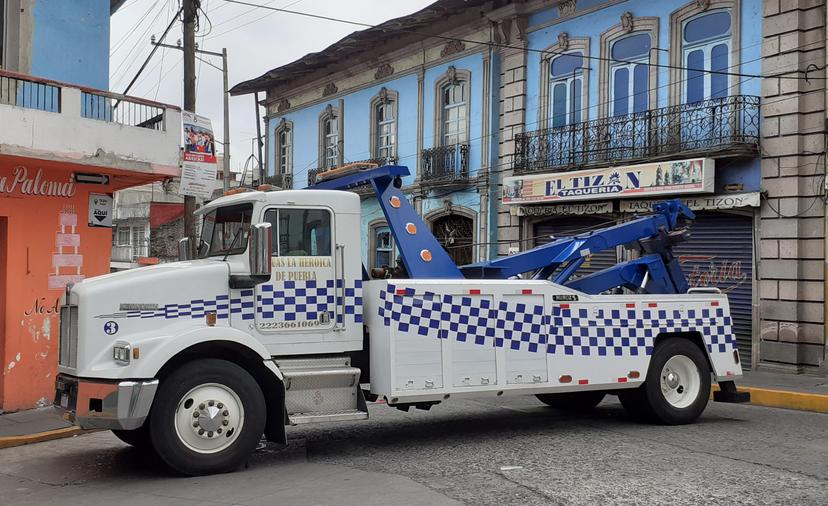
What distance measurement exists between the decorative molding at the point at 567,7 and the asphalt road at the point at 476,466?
442 inches

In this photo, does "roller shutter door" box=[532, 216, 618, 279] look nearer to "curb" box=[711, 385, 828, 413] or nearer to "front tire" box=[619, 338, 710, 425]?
"curb" box=[711, 385, 828, 413]

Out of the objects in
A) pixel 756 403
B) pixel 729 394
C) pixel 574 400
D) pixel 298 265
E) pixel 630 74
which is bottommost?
pixel 756 403

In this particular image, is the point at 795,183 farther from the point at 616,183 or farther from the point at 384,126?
the point at 384,126

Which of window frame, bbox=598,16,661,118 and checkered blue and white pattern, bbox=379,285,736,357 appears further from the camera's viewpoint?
window frame, bbox=598,16,661,118

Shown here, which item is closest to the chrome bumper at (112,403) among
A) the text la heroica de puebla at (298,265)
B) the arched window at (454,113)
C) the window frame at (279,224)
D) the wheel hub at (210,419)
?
the wheel hub at (210,419)

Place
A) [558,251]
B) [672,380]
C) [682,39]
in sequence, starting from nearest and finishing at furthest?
[672,380] < [558,251] < [682,39]

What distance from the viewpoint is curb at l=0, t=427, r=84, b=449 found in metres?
9.42

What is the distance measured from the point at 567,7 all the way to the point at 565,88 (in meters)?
1.82

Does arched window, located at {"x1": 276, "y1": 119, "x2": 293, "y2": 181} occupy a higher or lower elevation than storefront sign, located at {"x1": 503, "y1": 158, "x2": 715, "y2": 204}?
higher

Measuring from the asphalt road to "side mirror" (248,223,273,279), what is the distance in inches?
74.3

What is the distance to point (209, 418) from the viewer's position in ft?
24.6

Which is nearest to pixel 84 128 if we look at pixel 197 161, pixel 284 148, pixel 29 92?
pixel 29 92

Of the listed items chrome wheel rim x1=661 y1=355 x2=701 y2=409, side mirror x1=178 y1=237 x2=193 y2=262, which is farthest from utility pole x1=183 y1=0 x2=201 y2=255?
chrome wheel rim x1=661 y1=355 x2=701 y2=409

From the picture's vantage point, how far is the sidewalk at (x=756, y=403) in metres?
9.79
